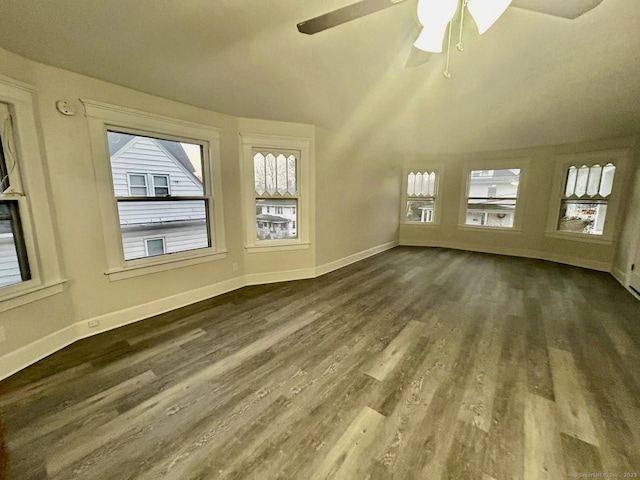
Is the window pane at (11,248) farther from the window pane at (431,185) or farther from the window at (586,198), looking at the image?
the window at (586,198)

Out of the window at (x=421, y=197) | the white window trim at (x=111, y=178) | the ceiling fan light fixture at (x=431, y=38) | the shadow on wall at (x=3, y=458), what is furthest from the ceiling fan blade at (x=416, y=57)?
the window at (x=421, y=197)

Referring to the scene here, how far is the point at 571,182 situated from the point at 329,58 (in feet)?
18.1

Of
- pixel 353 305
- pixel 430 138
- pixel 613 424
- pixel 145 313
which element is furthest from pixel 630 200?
pixel 145 313

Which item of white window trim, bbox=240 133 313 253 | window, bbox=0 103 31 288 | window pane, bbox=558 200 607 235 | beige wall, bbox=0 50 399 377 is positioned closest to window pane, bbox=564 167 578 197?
window pane, bbox=558 200 607 235

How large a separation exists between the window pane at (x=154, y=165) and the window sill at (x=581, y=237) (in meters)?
6.48

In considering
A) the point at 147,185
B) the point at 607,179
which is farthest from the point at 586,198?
the point at 147,185

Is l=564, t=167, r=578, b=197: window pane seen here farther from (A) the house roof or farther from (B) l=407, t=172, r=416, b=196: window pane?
(A) the house roof

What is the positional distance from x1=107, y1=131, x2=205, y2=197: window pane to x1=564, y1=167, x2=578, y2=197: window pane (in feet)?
21.4

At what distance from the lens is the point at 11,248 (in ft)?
6.63

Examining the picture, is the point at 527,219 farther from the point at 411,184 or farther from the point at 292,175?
the point at 292,175

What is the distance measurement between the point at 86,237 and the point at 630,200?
7357mm

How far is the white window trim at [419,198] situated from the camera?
6.33 meters

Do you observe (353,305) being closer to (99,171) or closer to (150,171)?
(150,171)

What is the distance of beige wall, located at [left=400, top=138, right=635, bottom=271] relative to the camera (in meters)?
4.59
